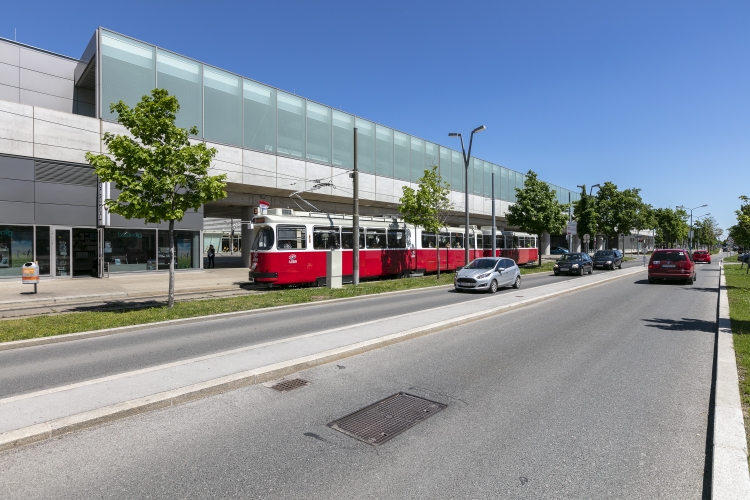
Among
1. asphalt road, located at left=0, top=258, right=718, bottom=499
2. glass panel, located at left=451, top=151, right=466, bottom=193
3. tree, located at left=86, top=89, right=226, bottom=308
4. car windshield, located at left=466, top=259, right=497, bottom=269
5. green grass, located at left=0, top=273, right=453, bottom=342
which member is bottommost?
asphalt road, located at left=0, top=258, right=718, bottom=499

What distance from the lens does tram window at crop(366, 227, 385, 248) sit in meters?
22.5

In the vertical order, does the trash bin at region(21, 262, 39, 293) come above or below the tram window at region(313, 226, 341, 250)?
below

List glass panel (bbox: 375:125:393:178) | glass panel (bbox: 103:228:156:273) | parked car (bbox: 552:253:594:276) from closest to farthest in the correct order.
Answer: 1. glass panel (bbox: 103:228:156:273)
2. parked car (bbox: 552:253:594:276)
3. glass panel (bbox: 375:125:393:178)

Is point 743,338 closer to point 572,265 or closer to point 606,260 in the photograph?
point 572,265

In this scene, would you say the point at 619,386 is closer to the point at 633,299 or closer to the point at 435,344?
the point at 435,344

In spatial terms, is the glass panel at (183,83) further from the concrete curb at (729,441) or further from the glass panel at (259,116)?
the concrete curb at (729,441)

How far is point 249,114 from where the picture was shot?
27688mm

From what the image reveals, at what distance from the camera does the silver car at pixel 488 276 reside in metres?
17.1

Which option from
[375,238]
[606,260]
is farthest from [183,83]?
[606,260]

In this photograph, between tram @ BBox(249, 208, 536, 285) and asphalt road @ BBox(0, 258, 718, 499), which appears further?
tram @ BBox(249, 208, 536, 285)

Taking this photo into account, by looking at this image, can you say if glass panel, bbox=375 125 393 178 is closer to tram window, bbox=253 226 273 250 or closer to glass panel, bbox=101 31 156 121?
glass panel, bbox=101 31 156 121

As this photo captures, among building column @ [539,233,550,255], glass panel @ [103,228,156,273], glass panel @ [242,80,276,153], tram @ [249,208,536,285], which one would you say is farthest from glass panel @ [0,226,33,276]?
building column @ [539,233,550,255]

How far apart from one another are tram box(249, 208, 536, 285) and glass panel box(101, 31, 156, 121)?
11119 mm

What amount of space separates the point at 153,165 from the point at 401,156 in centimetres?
2825
